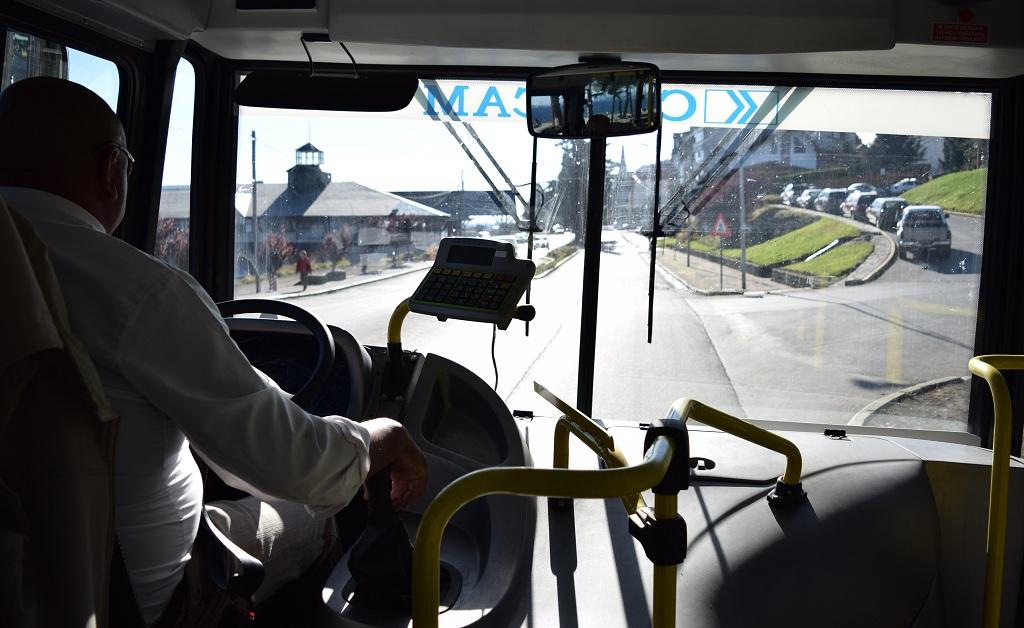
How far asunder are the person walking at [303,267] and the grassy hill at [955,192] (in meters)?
2.25

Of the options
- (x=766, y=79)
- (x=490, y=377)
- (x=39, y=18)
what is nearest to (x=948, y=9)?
(x=766, y=79)

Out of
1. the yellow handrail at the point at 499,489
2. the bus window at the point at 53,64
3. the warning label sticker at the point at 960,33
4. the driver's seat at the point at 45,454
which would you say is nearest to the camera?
the driver's seat at the point at 45,454

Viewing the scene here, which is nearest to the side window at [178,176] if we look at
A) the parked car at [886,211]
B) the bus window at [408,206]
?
the bus window at [408,206]

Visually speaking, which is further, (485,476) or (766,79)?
(766,79)

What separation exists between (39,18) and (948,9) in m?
2.66

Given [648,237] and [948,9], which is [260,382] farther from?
[948,9]

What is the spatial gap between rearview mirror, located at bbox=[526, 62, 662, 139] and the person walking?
1.02m

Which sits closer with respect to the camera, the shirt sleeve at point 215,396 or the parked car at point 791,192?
the shirt sleeve at point 215,396

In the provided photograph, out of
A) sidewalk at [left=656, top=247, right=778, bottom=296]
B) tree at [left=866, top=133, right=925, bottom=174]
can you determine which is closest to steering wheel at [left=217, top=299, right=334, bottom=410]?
sidewalk at [left=656, top=247, right=778, bottom=296]

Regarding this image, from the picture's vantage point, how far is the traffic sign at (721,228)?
3084mm

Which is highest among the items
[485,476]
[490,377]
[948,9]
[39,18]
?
[948,9]

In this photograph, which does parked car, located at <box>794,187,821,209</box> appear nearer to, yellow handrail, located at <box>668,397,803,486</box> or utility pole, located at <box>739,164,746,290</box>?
Answer: utility pole, located at <box>739,164,746,290</box>

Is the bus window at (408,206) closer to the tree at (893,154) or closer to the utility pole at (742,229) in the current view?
the utility pole at (742,229)

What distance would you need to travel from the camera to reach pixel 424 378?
258 centimetres
